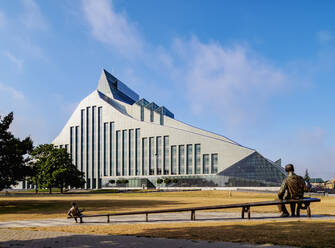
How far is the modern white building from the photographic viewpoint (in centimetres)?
8456

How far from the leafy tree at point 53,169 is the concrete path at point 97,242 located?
59.0 m

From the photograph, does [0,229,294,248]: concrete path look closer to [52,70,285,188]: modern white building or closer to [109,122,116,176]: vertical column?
[52,70,285,188]: modern white building

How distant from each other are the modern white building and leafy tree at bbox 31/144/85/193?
29.8 meters

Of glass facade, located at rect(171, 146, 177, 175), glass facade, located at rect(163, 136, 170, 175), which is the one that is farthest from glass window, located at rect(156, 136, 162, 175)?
glass facade, located at rect(171, 146, 177, 175)

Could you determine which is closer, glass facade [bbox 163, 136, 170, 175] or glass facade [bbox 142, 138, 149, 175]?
glass facade [bbox 163, 136, 170, 175]

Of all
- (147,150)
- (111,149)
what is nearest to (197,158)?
(147,150)

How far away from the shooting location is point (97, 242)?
1079 centimetres

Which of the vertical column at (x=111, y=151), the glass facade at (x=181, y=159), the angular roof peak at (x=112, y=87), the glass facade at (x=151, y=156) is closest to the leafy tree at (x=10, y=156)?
the glass facade at (x=181, y=159)

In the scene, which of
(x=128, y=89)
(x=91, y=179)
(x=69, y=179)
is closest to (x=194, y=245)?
(x=69, y=179)

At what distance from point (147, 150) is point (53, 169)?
3428 centimetres

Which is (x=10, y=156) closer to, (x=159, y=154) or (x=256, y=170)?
(x=256, y=170)

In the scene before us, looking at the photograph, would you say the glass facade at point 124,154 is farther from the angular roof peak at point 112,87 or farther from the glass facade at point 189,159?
the angular roof peak at point 112,87

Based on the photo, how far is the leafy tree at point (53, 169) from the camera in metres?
68.7

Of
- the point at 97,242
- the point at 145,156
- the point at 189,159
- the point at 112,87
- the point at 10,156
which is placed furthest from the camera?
the point at 112,87
